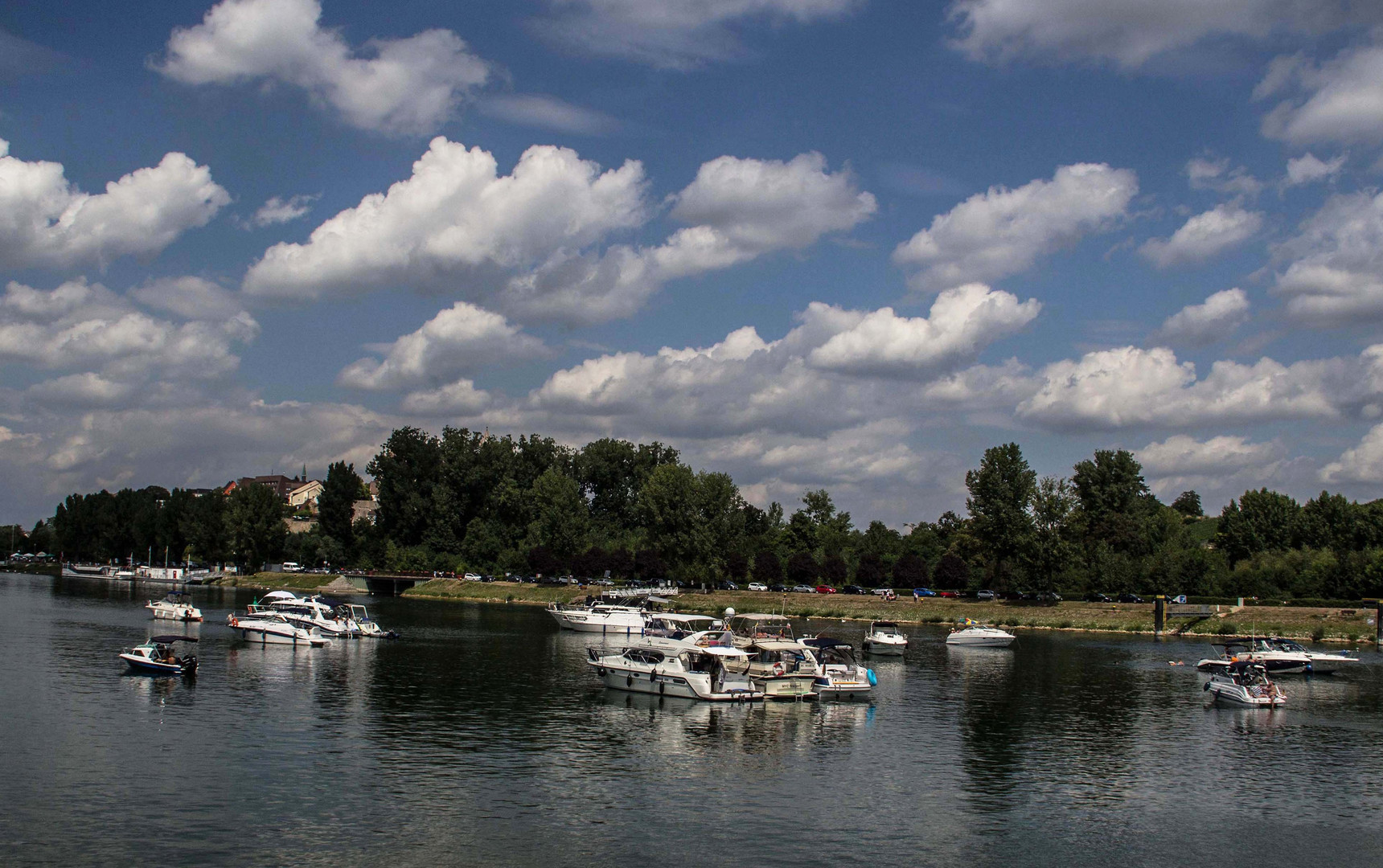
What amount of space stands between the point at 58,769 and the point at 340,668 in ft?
116

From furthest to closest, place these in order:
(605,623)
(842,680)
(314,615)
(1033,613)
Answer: (1033,613), (605,623), (314,615), (842,680)

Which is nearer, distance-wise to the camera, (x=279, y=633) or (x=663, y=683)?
(x=663, y=683)

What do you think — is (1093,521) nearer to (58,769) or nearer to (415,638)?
(415,638)

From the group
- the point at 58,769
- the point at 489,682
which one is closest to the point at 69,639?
the point at 489,682

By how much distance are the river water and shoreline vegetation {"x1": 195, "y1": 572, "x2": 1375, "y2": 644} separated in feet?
145

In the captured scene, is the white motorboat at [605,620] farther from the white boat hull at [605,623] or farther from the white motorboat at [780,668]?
the white motorboat at [780,668]

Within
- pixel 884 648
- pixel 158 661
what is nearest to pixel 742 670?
pixel 884 648

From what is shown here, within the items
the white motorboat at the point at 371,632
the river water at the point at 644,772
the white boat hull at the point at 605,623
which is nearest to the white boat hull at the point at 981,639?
the river water at the point at 644,772

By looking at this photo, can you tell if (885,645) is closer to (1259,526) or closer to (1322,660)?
(1322,660)

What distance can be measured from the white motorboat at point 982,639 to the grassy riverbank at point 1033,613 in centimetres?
2694

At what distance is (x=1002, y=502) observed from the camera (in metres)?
159

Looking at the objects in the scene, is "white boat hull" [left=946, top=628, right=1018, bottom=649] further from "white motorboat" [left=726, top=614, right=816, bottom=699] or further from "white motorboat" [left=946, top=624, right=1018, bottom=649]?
"white motorboat" [left=726, top=614, right=816, bottom=699]

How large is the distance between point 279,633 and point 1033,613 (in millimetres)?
96252

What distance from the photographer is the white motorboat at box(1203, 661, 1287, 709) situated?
6675cm
